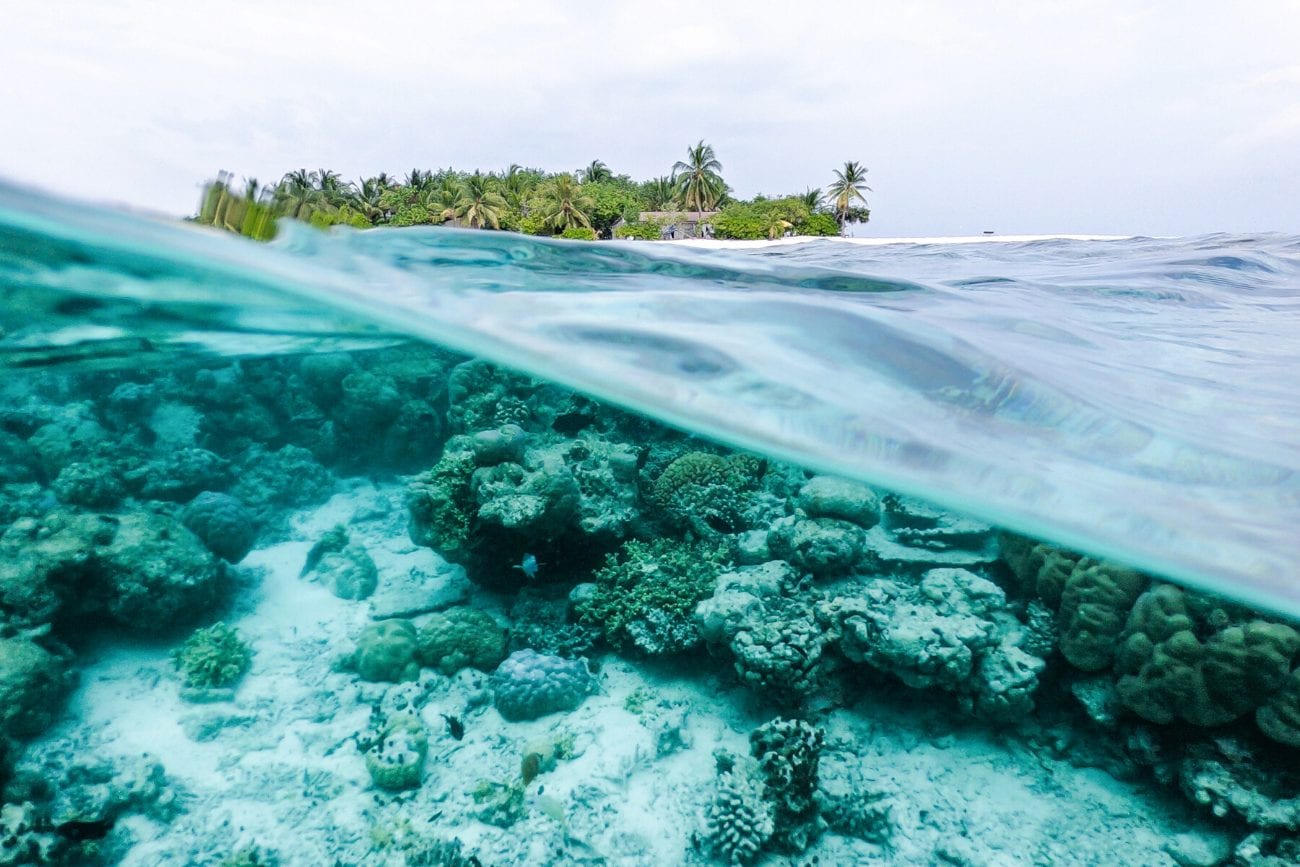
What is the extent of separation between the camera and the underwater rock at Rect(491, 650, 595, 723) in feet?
25.8

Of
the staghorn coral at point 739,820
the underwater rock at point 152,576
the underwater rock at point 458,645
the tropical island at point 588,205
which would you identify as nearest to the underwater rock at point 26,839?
the underwater rock at point 152,576

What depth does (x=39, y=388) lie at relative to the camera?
15.4 m

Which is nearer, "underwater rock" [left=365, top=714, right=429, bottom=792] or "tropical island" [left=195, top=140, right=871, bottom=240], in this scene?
"underwater rock" [left=365, top=714, right=429, bottom=792]

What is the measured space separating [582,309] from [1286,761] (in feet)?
25.8

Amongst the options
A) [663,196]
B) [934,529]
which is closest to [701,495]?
[934,529]

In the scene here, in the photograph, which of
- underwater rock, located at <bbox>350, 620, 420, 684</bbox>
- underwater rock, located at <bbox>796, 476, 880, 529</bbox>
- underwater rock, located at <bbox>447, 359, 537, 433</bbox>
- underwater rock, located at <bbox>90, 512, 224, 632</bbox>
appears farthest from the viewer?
underwater rock, located at <bbox>447, 359, 537, 433</bbox>

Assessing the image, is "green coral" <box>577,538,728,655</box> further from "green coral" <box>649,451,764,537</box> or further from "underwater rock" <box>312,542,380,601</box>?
"underwater rock" <box>312,542,380,601</box>

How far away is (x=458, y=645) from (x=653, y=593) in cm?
289

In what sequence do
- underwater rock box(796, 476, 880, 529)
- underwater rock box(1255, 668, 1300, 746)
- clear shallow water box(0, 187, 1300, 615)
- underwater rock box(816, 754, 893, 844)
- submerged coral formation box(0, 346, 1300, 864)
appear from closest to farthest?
clear shallow water box(0, 187, 1300, 615)
underwater rock box(1255, 668, 1300, 746)
submerged coral formation box(0, 346, 1300, 864)
underwater rock box(816, 754, 893, 844)
underwater rock box(796, 476, 880, 529)

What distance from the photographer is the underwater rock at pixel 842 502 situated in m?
9.19

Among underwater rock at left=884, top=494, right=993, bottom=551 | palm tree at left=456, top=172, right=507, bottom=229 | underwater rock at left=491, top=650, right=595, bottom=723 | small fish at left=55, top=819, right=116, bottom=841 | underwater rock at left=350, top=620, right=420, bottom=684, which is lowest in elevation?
small fish at left=55, top=819, right=116, bottom=841

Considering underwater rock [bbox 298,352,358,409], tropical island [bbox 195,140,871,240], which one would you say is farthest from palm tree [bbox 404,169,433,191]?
underwater rock [bbox 298,352,358,409]

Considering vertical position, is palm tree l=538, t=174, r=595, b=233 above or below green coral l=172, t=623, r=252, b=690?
above

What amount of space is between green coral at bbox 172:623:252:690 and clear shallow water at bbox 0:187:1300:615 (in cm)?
459
